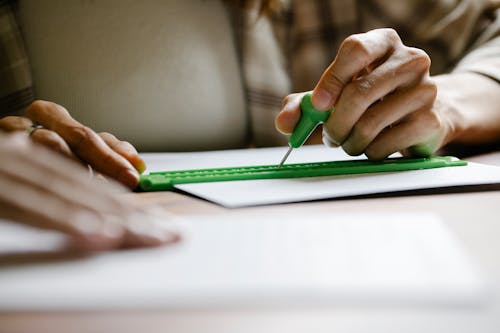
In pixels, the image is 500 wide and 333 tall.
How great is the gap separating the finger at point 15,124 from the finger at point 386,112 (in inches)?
16.4

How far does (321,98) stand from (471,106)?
43 centimetres

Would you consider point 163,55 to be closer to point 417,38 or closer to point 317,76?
point 317,76

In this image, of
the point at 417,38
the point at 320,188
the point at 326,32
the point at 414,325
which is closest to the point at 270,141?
the point at 326,32

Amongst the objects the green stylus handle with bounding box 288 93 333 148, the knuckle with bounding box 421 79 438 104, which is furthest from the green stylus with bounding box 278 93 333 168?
the knuckle with bounding box 421 79 438 104

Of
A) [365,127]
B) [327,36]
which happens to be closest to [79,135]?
[365,127]

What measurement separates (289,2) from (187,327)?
121 centimetres

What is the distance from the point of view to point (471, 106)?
3.07 feet

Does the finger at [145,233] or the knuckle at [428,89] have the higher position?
the finger at [145,233]

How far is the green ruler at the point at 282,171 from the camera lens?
59 cm

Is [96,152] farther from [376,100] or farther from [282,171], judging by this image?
[376,100]

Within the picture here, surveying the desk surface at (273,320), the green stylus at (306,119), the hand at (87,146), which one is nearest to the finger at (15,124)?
the hand at (87,146)

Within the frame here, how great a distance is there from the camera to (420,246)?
327 millimetres

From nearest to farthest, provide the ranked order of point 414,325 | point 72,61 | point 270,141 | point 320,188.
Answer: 1. point 414,325
2. point 320,188
3. point 72,61
4. point 270,141

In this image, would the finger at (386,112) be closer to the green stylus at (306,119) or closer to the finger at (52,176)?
the green stylus at (306,119)
